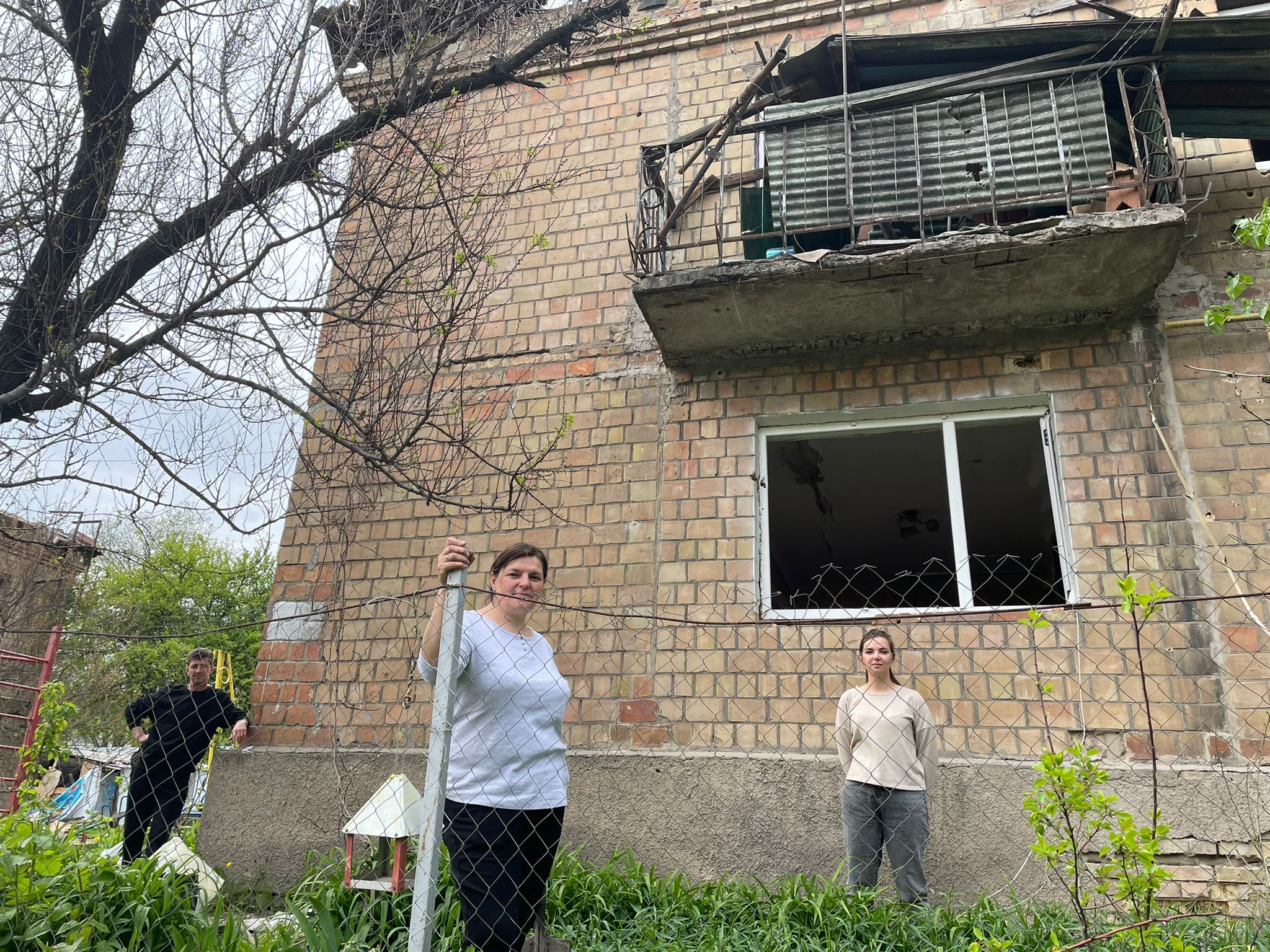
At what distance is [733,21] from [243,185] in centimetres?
394

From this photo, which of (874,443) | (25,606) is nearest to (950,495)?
(874,443)

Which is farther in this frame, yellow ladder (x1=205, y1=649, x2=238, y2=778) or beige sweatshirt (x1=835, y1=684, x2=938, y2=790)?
yellow ladder (x1=205, y1=649, x2=238, y2=778)

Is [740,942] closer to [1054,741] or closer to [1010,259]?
[1054,741]

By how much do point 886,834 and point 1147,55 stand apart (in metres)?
4.59

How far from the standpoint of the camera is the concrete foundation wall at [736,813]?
4.07m

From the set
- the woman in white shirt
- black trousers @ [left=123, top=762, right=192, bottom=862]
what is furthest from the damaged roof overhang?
black trousers @ [left=123, top=762, right=192, bottom=862]

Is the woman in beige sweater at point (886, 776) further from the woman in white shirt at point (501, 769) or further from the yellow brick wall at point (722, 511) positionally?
the woman in white shirt at point (501, 769)

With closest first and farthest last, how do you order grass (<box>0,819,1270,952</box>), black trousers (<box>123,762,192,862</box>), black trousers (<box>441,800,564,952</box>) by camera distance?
black trousers (<box>441,800,564,952</box>) → grass (<box>0,819,1270,952</box>) → black trousers (<box>123,762,192,862</box>)

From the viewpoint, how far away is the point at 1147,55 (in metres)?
4.99

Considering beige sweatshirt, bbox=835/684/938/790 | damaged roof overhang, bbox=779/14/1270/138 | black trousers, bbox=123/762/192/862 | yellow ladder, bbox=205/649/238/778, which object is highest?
damaged roof overhang, bbox=779/14/1270/138

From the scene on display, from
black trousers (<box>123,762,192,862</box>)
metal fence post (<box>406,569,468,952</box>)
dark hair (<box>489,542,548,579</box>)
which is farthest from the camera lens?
black trousers (<box>123,762,192,862</box>)

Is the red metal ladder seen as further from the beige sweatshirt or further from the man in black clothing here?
the beige sweatshirt

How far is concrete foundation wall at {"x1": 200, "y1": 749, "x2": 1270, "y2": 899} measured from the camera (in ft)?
13.3

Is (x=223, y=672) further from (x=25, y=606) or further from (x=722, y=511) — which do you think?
(x=722, y=511)
